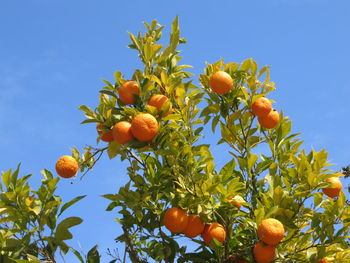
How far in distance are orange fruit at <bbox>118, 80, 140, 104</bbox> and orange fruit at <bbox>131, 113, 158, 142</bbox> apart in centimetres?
33

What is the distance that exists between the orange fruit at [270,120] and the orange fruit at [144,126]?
105 centimetres

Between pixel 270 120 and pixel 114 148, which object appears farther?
pixel 270 120

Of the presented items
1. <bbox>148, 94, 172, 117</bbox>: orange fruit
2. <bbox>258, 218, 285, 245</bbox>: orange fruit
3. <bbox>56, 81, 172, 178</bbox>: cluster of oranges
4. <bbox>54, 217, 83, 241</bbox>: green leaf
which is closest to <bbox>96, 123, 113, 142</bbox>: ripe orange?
<bbox>56, 81, 172, 178</bbox>: cluster of oranges

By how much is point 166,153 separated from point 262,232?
861mm

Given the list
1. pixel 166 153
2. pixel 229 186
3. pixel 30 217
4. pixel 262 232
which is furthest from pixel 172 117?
pixel 30 217

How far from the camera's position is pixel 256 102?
12.4 ft

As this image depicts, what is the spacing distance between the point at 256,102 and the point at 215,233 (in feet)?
3.79

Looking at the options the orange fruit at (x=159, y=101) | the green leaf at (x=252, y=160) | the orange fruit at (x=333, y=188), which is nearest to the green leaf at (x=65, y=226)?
the orange fruit at (x=159, y=101)

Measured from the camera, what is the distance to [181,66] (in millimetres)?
3934

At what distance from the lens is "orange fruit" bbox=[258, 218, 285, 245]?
10.1 feet

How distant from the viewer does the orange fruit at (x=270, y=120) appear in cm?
379

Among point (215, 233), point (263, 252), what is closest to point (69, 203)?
point (215, 233)

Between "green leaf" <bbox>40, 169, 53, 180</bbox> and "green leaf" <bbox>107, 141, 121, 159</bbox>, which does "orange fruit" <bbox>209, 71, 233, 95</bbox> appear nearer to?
"green leaf" <bbox>107, 141, 121, 159</bbox>

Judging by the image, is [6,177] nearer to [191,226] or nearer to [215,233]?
[191,226]
